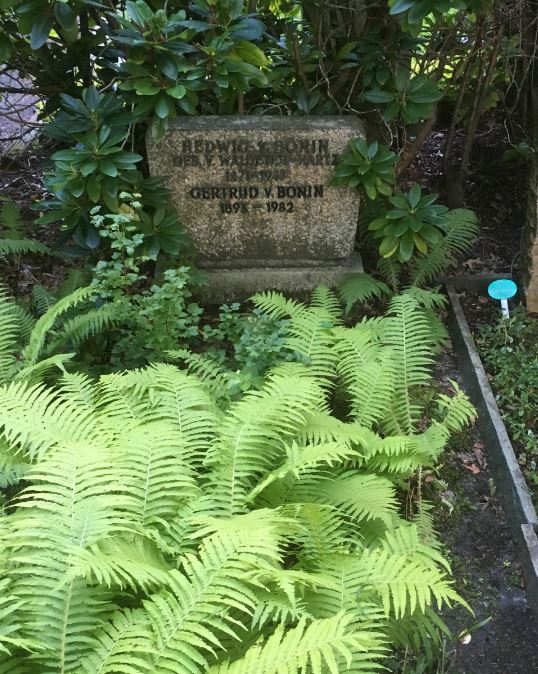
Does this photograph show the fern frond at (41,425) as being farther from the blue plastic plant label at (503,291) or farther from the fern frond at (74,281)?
the blue plastic plant label at (503,291)

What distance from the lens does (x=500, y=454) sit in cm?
374

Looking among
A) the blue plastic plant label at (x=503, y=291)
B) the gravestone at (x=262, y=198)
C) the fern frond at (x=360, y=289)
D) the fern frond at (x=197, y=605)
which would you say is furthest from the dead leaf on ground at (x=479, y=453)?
the fern frond at (x=197, y=605)

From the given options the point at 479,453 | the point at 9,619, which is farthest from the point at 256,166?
the point at 9,619

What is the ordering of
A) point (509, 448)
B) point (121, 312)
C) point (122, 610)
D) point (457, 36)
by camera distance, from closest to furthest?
point (122, 610) < point (509, 448) < point (121, 312) < point (457, 36)

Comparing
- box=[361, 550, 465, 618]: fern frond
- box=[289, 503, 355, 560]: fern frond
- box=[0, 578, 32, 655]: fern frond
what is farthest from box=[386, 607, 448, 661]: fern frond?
box=[0, 578, 32, 655]: fern frond

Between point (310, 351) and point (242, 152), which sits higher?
point (242, 152)

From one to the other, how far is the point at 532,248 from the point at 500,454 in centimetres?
155

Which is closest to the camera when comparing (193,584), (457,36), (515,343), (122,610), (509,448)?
(193,584)

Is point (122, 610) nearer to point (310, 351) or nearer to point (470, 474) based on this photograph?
point (310, 351)

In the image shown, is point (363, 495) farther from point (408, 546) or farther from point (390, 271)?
point (390, 271)

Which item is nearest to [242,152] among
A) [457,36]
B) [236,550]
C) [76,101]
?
[76,101]

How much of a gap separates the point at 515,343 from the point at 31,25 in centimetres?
360

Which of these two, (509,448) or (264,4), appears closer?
(509,448)

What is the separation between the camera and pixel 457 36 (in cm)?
509
